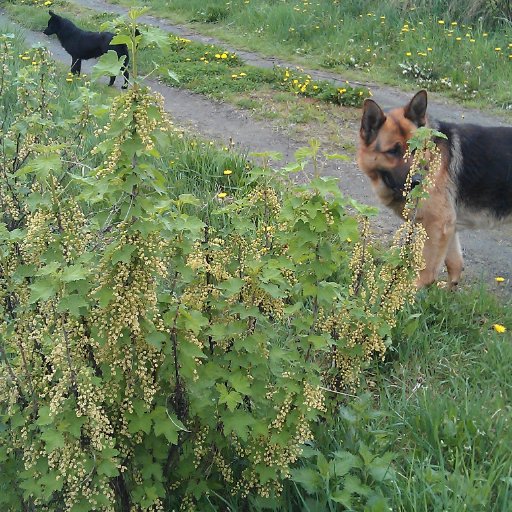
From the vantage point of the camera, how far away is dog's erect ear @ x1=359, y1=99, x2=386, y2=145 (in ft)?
12.1

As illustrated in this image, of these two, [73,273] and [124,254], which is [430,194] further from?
[73,273]

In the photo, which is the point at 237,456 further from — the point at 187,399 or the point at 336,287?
the point at 336,287

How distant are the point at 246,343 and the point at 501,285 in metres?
2.68

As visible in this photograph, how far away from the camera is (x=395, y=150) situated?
3805 millimetres

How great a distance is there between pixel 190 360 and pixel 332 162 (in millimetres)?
4120

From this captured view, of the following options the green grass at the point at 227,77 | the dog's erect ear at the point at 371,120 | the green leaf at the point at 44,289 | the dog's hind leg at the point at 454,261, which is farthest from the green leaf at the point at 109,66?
the green grass at the point at 227,77

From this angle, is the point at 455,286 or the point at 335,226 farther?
the point at 455,286

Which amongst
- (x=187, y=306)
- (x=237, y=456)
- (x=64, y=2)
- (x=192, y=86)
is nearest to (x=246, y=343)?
(x=187, y=306)

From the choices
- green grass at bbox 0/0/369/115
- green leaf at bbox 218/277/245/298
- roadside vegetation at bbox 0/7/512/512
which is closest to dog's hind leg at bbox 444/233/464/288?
roadside vegetation at bbox 0/7/512/512

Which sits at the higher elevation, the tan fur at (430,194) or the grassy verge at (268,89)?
the tan fur at (430,194)

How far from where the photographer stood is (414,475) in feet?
7.29

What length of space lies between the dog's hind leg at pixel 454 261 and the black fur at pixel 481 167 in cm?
29

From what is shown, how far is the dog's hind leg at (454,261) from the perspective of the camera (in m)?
4.06

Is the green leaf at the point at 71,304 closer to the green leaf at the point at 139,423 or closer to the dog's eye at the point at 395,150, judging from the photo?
the green leaf at the point at 139,423
